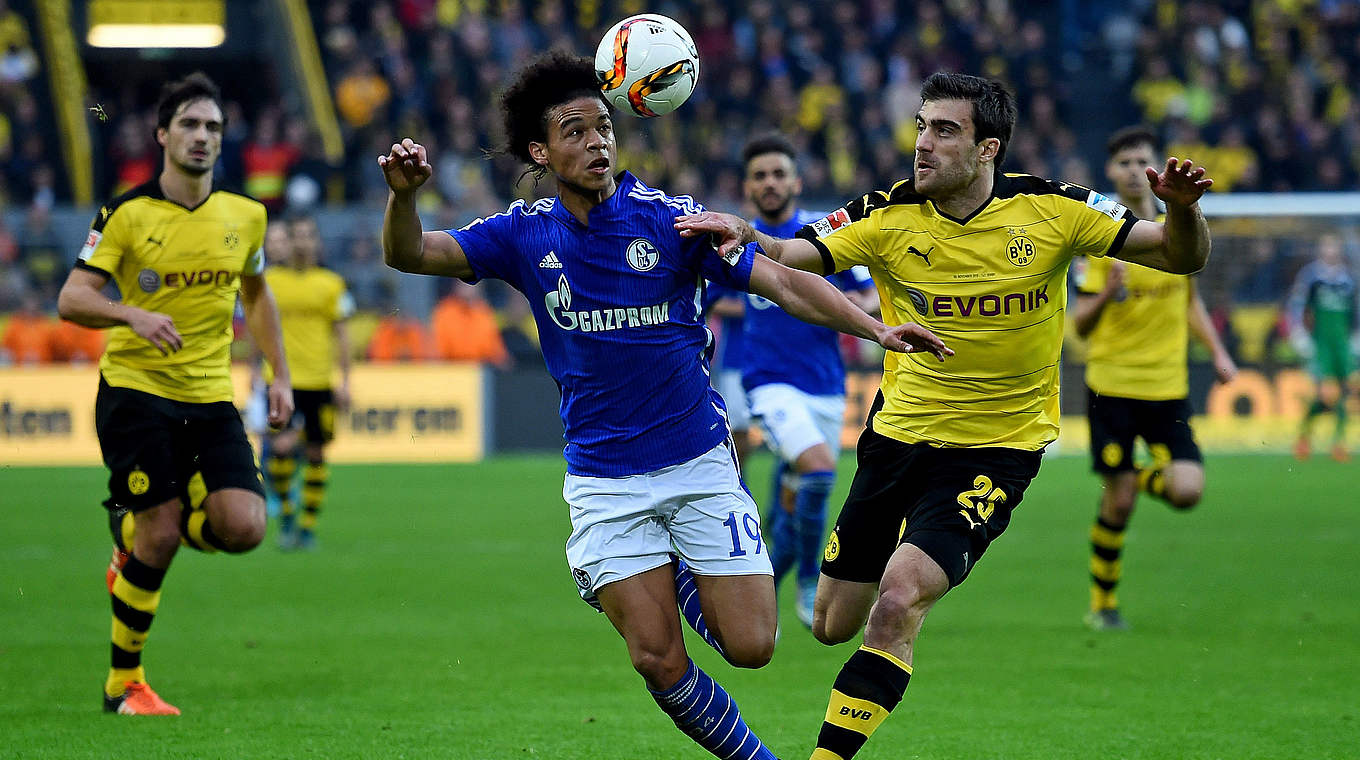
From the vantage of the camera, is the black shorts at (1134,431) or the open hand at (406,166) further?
the black shorts at (1134,431)

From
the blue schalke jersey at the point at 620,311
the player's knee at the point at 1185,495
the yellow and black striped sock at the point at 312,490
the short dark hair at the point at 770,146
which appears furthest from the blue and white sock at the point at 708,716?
the yellow and black striped sock at the point at 312,490

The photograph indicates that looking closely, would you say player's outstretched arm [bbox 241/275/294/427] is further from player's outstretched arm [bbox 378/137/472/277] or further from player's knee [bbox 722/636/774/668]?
player's knee [bbox 722/636/774/668]

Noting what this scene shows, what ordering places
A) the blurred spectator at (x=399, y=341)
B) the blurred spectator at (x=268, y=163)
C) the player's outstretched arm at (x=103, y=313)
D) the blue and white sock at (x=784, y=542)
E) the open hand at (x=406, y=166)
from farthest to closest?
the blurred spectator at (x=268, y=163) < the blurred spectator at (x=399, y=341) < the blue and white sock at (x=784, y=542) < the player's outstretched arm at (x=103, y=313) < the open hand at (x=406, y=166)

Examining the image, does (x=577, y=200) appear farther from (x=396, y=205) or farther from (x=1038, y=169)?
(x=1038, y=169)

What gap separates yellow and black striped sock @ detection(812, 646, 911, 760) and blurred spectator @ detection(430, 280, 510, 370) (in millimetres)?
15942

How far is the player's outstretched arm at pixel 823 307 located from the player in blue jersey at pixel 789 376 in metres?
4.02

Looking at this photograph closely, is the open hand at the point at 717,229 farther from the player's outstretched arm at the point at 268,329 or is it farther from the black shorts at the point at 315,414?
the black shorts at the point at 315,414

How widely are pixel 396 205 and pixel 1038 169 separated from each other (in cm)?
2111

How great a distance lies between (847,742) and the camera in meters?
4.96

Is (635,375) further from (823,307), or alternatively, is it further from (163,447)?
(163,447)

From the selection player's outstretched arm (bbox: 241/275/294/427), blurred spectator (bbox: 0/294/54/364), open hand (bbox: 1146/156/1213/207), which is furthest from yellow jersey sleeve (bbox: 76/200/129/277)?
blurred spectator (bbox: 0/294/54/364)

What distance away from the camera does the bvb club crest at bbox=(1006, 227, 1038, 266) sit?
576 centimetres

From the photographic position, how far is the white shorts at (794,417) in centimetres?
912

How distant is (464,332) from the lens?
68.1ft
